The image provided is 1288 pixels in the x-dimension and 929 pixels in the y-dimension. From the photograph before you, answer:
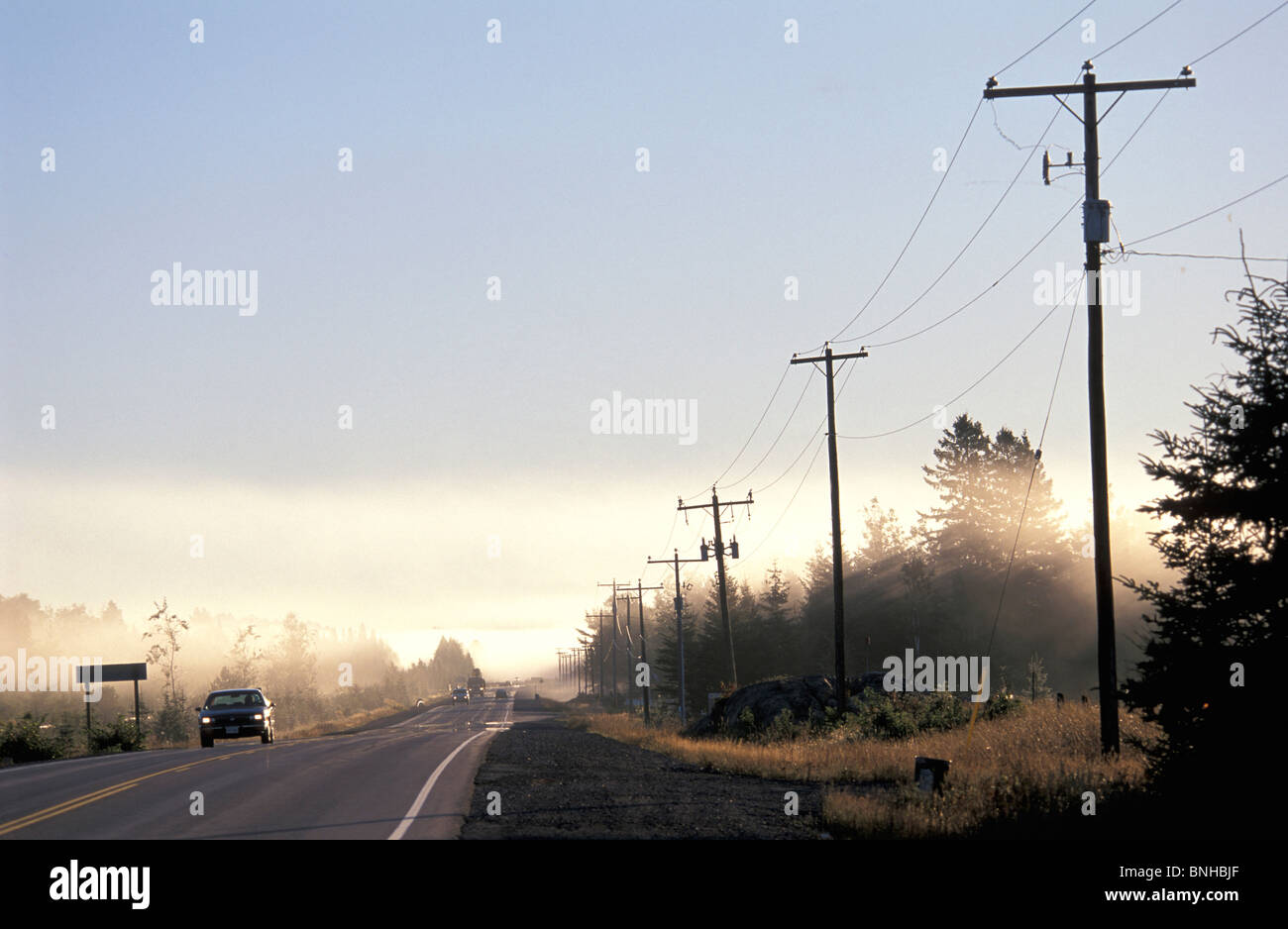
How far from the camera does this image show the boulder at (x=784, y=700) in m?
40.9

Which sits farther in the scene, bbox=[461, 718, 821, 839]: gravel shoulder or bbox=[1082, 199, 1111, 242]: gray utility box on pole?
bbox=[1082, 199, 1111, 242]: gray utility box on pole

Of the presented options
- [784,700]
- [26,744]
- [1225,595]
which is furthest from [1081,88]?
[26,744]

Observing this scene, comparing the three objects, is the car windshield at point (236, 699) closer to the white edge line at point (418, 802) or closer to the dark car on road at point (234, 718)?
the dark car on road at point (234, 718)

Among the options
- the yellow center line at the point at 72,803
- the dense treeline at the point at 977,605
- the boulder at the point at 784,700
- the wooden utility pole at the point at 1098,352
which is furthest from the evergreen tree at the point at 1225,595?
the dense treeline at the point at 977,605

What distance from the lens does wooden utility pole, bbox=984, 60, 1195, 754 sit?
18984 millimetres

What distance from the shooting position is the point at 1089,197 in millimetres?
20234

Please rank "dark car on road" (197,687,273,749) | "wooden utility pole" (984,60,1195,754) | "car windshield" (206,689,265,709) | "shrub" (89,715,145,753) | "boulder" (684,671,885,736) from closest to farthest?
"wooden utility pole" (984,60,1195,754)
"dark car on road" (197,687,273,749)
"car windshield" (206,689,265,709)
"boulder" (684,671,885,736)
"shrub" (89,715,145,753)

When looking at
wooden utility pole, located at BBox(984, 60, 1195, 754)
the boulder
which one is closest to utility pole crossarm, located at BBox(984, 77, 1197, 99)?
wooden utility pole, located at BBox(984, 60, 1195, 754)

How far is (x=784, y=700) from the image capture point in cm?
4197

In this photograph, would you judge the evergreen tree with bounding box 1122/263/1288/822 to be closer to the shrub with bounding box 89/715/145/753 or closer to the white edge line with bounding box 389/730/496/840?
the white edge line with bounding box 389/730/496/840

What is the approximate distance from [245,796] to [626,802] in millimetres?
5826

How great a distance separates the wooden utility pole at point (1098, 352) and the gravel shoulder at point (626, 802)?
538cm
